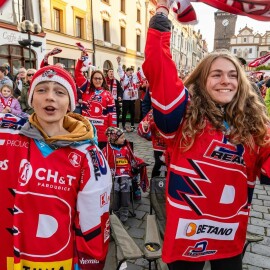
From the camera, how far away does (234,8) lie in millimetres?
1843

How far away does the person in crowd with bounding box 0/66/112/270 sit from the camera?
142 centimetres

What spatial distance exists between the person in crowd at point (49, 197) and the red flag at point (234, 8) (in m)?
0.97

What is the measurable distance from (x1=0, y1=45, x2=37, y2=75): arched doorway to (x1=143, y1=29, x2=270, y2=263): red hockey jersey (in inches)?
585

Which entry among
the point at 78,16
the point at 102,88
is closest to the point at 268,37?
the point at 78,16

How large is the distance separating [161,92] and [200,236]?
862mm

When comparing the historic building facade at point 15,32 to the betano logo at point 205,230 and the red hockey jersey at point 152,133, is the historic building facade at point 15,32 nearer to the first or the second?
the red hockey jersey at point 152,133

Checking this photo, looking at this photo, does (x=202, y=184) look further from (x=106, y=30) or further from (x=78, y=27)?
(x=106, y=30)

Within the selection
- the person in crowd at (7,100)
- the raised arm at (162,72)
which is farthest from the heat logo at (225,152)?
the person in crowd at (7,100)

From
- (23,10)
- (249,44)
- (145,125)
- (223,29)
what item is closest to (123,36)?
(23,10)

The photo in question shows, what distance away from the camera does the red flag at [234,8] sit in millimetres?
1711

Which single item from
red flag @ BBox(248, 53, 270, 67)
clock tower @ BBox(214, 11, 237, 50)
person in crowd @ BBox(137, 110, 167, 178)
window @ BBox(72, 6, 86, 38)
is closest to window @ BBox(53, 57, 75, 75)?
window @ BBox(72, 6, 86, 38)

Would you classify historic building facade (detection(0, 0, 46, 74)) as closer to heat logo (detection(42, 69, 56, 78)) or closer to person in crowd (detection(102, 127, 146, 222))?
person in crowd (detection(102, 127, 146, 222))

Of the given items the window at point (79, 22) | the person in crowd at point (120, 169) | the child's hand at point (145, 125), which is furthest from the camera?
the window at point (79, 22)

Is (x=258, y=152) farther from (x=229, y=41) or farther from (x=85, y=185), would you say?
(x=229, y=41)
